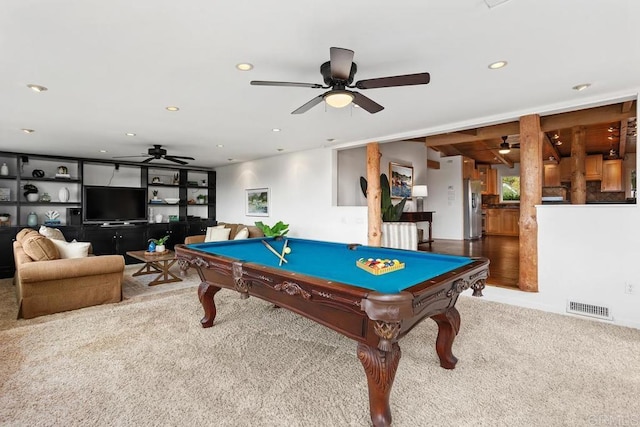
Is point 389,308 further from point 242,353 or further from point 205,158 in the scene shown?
point 205,158

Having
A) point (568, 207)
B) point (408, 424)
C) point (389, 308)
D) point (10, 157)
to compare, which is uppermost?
point (10, 157)

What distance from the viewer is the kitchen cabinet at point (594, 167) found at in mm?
7691

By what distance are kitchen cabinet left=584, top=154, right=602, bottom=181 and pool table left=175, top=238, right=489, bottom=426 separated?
26.4ft

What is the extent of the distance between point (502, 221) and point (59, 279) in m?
10.6

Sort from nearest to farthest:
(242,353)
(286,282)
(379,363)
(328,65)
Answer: (379,363), (286,282), (328,65), (242,353)

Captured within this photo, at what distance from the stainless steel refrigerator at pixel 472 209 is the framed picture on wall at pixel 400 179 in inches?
75.1

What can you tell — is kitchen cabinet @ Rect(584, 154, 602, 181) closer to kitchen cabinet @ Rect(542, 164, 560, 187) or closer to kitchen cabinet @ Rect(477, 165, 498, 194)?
kitchen cabinet @ Rect(542, 164, 560, 187)

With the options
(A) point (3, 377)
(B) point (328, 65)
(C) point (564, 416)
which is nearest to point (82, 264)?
(A) point (3, 377)

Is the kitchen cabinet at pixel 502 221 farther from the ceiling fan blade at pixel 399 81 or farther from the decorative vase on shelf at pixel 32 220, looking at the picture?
the decorative vase on shelf at pixel 32 220

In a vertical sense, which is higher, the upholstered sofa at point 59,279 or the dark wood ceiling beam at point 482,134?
the dark wood ceiling beam at point 482,134

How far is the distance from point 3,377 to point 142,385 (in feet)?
3.32

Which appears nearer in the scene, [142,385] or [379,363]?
[379,363]

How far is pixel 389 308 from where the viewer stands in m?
1.34

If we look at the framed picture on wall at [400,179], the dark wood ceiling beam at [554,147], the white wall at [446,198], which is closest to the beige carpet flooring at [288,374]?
the framed picture on wall at [400,179]
